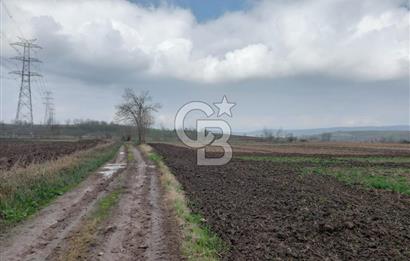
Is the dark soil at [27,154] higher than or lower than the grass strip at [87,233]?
higher

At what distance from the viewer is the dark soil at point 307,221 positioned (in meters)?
6.93

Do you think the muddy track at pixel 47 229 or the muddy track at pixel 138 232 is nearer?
the muddy track at pixel 138 232

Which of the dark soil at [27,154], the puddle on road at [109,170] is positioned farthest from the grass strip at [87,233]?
the puddle on road at [109,170]

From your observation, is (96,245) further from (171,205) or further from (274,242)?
(171,205)

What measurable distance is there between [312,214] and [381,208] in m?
2.16

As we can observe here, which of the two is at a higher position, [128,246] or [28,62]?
[28,62]

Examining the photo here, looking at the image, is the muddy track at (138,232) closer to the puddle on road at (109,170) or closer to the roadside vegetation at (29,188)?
the roadside vegetation at (29,188)

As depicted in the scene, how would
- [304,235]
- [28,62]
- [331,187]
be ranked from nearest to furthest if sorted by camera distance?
1. [304,235]
2. [331,187]
3. [28,62]

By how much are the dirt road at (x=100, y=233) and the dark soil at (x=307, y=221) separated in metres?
1.18

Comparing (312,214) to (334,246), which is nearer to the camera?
(334,246)

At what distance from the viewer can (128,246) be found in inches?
301

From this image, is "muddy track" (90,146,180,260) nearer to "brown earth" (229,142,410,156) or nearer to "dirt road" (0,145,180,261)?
"dirt road" (0,145,180,261)

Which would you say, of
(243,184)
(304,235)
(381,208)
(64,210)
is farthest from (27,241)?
(243,184)

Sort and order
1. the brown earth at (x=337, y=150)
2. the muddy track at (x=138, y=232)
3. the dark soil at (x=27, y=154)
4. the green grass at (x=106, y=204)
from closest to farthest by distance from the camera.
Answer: the muddy track at (x=138, y=232)
the green grass at (x=106, y=204)
the dark soil at (x=27, y=154)
the brown earth at (x=337, y=150)
